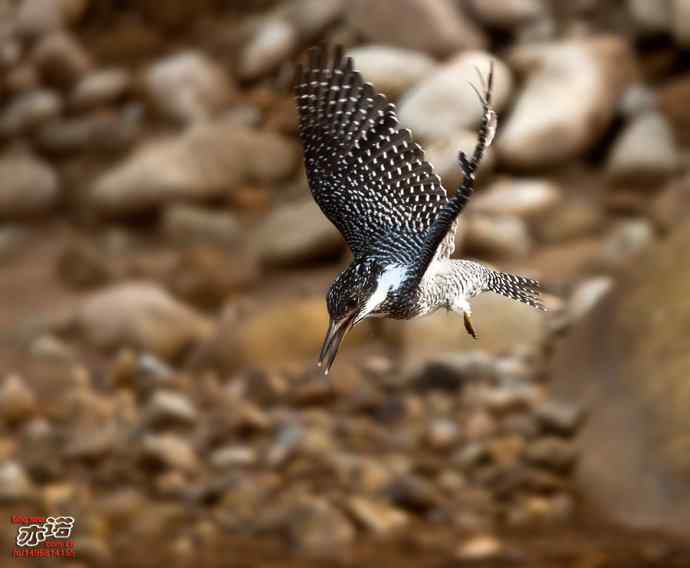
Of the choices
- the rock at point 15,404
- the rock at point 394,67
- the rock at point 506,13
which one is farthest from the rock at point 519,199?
the rock at point 15,404

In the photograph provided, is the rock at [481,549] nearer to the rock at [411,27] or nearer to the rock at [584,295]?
the rock at [584,295]

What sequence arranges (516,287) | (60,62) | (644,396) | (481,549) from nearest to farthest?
1. (516,287)
2. (644,396)
3. (481,549)
4. (60,62)

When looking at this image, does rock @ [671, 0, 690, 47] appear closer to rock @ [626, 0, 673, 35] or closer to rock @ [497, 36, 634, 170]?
rock @ [626, 0, 673, 35]

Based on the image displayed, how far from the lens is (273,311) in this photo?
9.55 meters

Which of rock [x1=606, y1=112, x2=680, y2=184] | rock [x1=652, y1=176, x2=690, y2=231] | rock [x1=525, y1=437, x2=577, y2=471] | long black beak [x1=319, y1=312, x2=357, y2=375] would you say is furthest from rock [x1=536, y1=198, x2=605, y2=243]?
long black beak [x1=319, y1=312, x2=357, y2=375]

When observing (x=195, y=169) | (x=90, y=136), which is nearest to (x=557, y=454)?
(x=195, y=169)

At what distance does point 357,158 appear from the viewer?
341cm

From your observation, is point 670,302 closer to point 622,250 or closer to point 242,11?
point 622,250

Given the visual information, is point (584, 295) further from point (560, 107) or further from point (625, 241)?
point (560, 107)

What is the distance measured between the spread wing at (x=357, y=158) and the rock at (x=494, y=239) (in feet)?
20.7

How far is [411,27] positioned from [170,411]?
4306 millimetres

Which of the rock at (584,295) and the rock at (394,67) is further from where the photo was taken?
the rock at (394,67)

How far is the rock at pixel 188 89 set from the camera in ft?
42.3

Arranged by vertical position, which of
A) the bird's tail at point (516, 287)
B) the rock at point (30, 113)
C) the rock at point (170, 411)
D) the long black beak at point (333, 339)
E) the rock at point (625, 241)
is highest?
the rock at point (30, 113)
